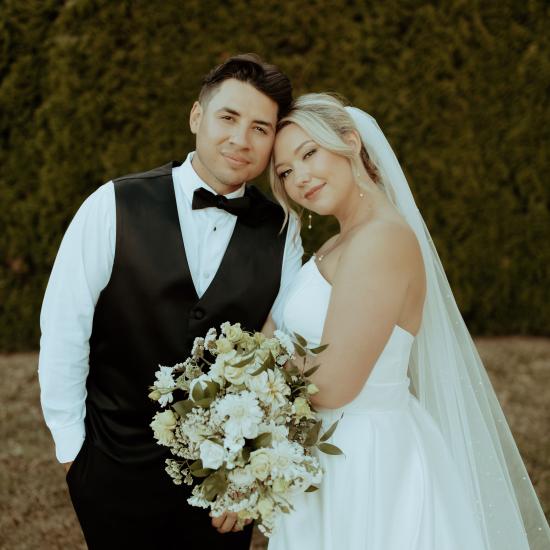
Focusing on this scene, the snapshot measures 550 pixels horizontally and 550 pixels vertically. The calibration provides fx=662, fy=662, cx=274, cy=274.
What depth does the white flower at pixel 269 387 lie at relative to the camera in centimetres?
184

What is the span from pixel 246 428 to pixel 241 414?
0.04m

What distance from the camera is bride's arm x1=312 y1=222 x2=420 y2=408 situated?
2.07 metres

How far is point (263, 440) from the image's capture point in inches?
72.0

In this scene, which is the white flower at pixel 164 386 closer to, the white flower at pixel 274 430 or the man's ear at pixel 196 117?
the white flower at pixel 274 430

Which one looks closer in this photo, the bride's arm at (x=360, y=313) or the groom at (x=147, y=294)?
the bride's arm at (x=360, y=313)

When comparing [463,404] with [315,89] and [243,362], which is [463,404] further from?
[315,89]

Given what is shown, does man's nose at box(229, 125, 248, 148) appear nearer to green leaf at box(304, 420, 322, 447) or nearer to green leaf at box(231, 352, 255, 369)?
green leaf at box(231, 352, 255, 369)

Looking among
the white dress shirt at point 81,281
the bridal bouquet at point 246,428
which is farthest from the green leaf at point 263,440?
the white dress shirt at point 81,281

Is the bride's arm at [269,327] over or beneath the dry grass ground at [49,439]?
over

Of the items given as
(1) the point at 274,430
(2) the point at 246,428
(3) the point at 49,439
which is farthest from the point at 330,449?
(3) the point at 49,439

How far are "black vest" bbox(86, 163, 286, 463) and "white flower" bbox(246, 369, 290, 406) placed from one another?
1.70 ft

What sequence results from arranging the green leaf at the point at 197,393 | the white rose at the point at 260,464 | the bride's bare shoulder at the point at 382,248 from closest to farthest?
1. the white rose at the point at 260,464
2. the green leaf at the point at 197,393
3. the bride's bare shoulder at the point at 382,248

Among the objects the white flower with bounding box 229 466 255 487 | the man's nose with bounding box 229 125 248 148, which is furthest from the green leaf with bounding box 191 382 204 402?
the man's nose with bounding box 229 125 248 148

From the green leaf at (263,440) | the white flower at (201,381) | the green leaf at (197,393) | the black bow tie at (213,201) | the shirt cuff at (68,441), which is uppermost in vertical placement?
the black bow tie at (213,201)
